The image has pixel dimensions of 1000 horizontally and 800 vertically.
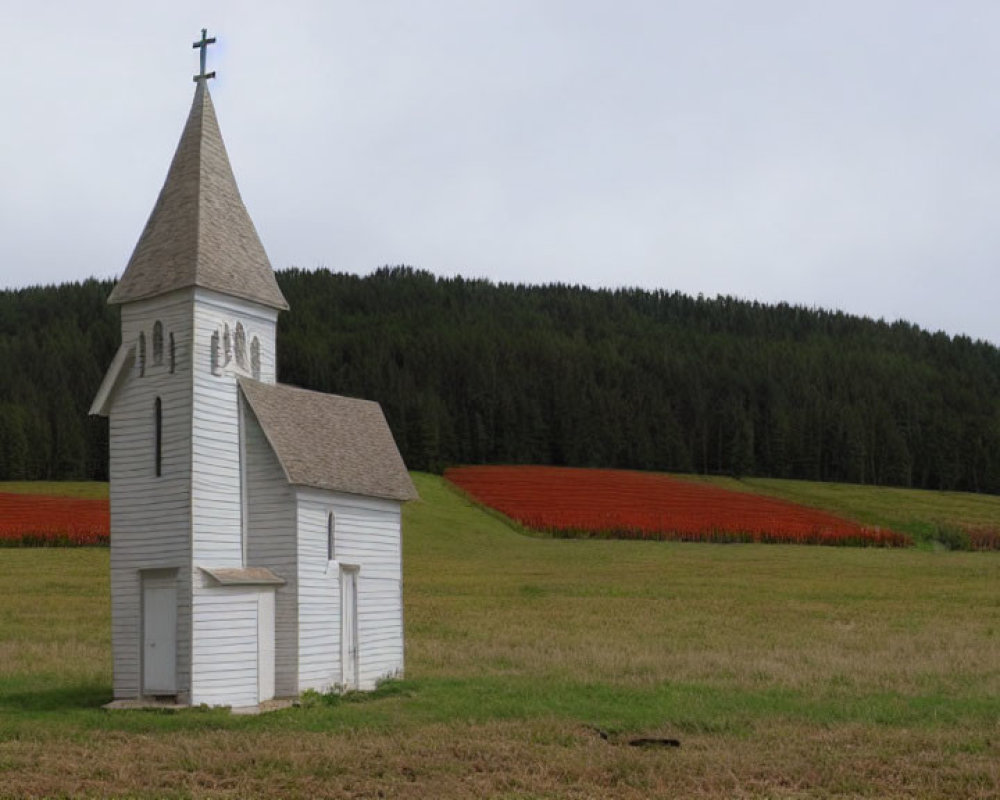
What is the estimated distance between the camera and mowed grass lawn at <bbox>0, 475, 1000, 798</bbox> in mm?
15125

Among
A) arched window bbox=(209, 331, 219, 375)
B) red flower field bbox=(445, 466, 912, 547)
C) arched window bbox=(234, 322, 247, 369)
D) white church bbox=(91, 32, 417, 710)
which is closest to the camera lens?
white church bbox=(91, 32, 417, 710)

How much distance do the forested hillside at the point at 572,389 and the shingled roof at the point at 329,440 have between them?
208 feet

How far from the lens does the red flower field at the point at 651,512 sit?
2440 inches

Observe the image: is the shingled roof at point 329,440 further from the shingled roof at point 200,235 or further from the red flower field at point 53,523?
the red flower field at point 53,523

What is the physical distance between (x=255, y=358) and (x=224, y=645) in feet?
18.4

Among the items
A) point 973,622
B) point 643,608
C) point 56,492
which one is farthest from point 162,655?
point 56,492

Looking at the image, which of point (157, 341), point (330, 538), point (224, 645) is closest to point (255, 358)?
point (157, 341)

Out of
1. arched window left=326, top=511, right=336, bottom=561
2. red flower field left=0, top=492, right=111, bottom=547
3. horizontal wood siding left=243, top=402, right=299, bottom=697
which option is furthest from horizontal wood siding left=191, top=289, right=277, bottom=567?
red flower field left=0, top=492, right=111, bottom=547

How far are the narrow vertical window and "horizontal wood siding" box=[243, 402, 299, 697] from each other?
1519 mm

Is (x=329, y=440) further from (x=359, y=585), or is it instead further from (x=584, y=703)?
(x=584, y=703)

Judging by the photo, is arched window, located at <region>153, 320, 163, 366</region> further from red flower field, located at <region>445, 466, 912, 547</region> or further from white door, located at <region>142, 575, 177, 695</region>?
red flower field, located at <region>445, 466, 912, 547</region>

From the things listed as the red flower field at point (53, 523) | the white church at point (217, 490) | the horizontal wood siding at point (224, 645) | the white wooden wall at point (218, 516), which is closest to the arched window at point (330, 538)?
the white church at point (217, 490)

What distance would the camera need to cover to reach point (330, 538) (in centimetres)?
2502

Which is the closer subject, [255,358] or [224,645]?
[224,645]
